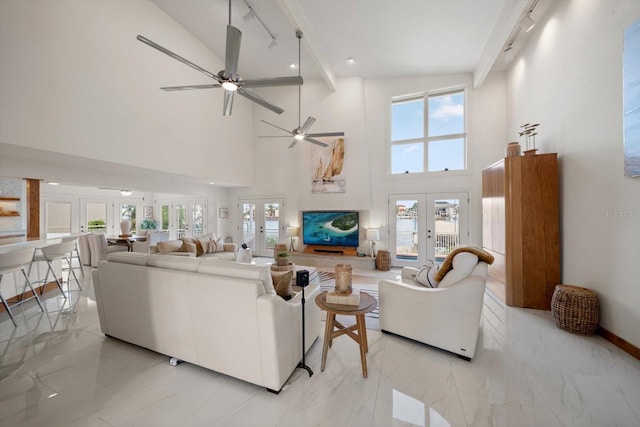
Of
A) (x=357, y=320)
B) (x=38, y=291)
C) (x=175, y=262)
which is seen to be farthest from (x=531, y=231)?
(x=38, y=291)

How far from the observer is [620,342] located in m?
2.30

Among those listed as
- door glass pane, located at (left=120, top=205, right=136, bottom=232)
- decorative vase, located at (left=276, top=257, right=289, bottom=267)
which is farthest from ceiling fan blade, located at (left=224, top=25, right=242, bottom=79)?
door glass pane, located at (left=120, top=205, right=136, bottom=232)

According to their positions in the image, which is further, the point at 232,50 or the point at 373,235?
the point at 373,235

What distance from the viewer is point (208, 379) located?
190 cm

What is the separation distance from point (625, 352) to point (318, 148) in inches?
237

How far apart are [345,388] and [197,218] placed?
7.67m

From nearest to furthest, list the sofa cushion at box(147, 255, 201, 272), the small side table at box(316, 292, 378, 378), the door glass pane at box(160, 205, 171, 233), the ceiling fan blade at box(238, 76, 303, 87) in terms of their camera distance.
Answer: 1. the small side table at box(316, 292, 378, 378)
2. the sofa cushion at box(147, 255, 201, 272)
3. the ceiling fan blade at box(238, 76, 303, 87)
4. the door glass pane at box(160, 205, 171, 233)

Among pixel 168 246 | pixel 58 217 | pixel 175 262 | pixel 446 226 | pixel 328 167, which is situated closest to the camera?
pixel 175 262

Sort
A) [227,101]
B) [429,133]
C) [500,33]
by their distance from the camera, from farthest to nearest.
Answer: [429,133] < [500,33] < [227,101]

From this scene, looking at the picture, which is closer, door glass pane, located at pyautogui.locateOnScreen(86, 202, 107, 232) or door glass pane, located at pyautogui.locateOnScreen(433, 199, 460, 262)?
door glass pane, located at pyautogui.locateOnScreen(433, 199, 460, 262)

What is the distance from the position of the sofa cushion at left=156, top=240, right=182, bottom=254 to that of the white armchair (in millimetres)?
4174

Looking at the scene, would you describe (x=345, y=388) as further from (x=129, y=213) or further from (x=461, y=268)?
(x=129, y=213)

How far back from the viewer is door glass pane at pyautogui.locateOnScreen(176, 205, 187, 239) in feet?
26.8

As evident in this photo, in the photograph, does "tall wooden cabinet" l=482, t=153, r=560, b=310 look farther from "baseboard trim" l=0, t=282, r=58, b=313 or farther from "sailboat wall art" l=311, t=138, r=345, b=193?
"baseboard trim" l=0, t=282, r=58, b=313
